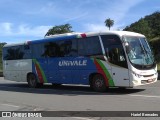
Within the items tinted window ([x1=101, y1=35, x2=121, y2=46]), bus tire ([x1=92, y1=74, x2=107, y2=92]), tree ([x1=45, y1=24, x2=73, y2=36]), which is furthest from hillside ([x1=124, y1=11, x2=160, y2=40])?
tinted window ([x1=101, y1=35, x2=121, y2=46])

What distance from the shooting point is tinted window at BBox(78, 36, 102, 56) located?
1728 centimetres

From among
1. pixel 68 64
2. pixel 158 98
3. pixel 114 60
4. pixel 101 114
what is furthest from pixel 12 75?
pixel 101 114

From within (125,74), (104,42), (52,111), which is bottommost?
(52,111)

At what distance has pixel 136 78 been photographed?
52.3 ft

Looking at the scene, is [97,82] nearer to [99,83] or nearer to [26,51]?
[99,83]

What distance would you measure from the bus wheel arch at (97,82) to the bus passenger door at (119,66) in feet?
2.72

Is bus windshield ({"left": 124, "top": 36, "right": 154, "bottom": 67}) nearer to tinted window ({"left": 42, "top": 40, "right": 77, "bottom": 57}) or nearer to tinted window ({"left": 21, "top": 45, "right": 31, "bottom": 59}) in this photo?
tinted window ({"left": 42, "top": 40, "right": 77, "bottom": 57})

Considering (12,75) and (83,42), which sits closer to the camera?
(83,42)

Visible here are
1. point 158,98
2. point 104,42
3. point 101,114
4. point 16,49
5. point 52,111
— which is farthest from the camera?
point 16,49

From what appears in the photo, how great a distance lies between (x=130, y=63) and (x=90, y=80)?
8.80 feet

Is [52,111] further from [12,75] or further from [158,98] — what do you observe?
[12,75]

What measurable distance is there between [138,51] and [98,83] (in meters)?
2.49

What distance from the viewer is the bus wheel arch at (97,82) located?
17328mm

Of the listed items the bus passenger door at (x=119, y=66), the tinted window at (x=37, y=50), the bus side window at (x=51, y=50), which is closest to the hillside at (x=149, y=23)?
the tinted window at (x=37, y=50)
